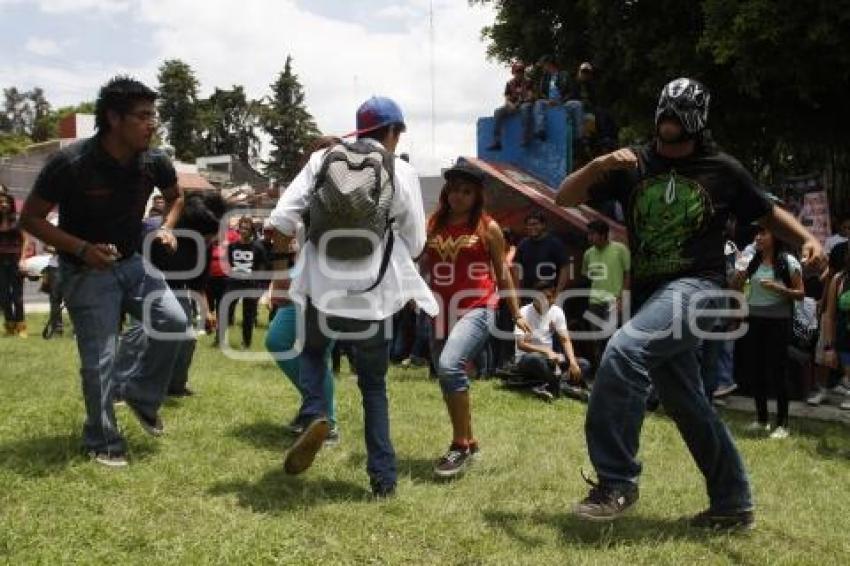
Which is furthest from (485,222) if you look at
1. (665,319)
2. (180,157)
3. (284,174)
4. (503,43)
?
(180,157)

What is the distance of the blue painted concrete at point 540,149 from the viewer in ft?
42.1

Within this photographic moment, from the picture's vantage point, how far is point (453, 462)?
4.89 m

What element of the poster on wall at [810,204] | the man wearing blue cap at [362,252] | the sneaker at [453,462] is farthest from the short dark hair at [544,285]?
the poster on wall at [810,204]

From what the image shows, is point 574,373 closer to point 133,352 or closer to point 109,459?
point 133,352

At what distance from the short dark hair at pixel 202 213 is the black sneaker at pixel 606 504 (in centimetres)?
491

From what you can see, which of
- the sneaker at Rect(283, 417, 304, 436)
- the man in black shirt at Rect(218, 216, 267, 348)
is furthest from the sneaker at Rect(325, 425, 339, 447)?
the man in black shirt at Rect(218, 216, 267, 348)

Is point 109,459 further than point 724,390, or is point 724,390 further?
point 724,390

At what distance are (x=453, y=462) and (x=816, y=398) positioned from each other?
18.5ft

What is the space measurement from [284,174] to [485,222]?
73.3 metres

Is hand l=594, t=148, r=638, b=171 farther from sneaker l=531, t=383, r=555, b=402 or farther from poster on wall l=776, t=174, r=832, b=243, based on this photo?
poster on wall l=776, t=174, r=832, b=243

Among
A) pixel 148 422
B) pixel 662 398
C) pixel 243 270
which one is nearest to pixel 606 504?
pixel 662 398

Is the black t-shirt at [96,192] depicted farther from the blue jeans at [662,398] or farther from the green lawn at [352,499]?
the blue jeans at [662,398]

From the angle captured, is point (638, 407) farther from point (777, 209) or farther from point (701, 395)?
point (777, 209)

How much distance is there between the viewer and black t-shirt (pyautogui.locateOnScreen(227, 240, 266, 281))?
12.6 metres
